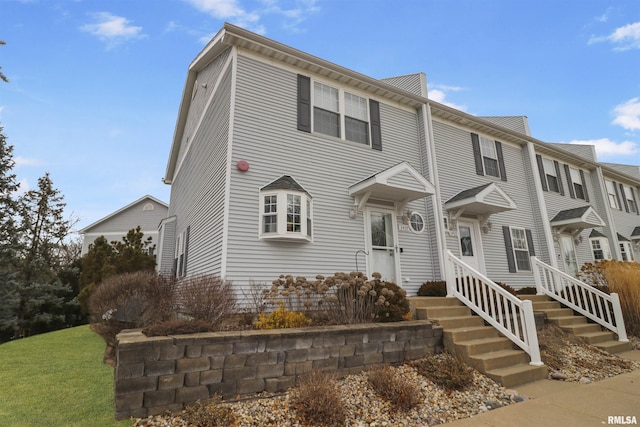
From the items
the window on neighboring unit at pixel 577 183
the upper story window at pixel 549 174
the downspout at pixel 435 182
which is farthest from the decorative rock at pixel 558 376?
the window on neighboring unit at pixel 577 183

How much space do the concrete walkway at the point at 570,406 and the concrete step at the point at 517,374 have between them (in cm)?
9

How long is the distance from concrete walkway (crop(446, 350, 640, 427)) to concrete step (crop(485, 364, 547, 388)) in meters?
0.09

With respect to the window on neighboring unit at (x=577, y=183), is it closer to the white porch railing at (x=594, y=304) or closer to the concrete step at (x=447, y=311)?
the white porch railing at (x=594, y=304)

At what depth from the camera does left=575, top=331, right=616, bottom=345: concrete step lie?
6480mm

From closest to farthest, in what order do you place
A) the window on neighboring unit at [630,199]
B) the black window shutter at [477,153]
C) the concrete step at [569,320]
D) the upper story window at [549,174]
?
the concrete step at [569,320], the black window shutter at [477,153], the upper story window at [549,174], the window on neighboring unit at [630,199]

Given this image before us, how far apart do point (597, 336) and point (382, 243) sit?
4759 millimetres

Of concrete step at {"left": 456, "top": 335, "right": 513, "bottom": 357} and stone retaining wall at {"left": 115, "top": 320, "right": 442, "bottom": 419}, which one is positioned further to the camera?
concrete step at {"left": 456, "top": 335, "right": 513, "bottom": 357}

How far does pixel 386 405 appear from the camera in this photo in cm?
372

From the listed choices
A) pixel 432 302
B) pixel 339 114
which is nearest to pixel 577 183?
pixel 432 302

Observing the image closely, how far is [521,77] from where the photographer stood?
11422 mm

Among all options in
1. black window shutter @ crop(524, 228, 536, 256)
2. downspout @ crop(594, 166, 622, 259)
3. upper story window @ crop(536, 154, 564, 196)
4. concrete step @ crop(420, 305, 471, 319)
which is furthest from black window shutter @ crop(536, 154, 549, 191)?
concrete step @ crop(420, 305, 471, 319)

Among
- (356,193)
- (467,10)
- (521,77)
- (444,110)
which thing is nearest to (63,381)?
(356,193)

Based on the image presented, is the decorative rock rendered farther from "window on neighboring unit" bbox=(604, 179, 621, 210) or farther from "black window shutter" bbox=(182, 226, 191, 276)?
"window on neighboring unit" bbox=(604, 179, 621, 210)

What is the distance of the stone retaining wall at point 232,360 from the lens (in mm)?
3293
